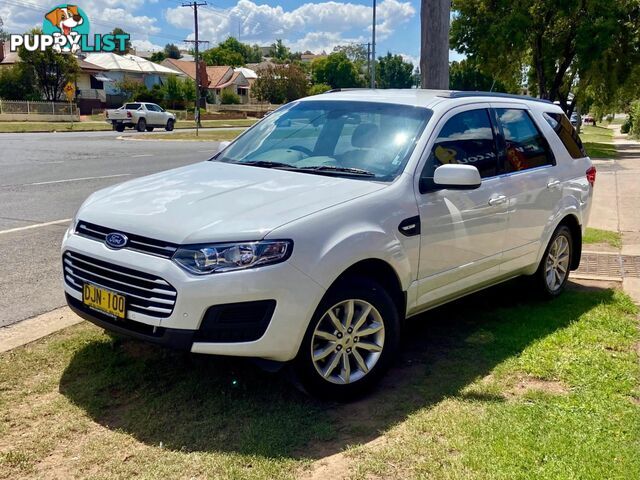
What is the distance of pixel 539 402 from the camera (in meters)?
3.91

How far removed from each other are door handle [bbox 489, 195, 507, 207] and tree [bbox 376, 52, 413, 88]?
4260 inches

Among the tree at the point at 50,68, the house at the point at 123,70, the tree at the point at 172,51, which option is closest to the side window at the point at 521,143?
the tree at the point at 50,68

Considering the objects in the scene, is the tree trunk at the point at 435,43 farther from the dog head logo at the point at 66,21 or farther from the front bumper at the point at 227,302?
the dog head logo at the point at 66,21

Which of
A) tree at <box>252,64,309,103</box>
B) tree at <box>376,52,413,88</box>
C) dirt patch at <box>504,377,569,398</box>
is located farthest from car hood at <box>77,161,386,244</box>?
tree at <box>376,52,413,88</box>

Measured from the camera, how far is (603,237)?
29.4 feet

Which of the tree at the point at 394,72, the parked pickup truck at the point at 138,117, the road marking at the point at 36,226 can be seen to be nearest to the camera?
the road marking at the point at 36,226

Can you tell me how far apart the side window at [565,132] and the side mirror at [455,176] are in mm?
2098

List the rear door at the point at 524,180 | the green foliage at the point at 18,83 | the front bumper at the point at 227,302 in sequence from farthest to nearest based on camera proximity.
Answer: the green foliage at the point at 18,83
the rear door at the point at 524,180
the front bumper at the point at 227,302

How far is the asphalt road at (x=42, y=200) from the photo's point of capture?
18.6 feet

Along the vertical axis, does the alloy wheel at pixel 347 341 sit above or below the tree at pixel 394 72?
below

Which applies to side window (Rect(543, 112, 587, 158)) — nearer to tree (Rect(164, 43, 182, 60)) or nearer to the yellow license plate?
the yellow license plate

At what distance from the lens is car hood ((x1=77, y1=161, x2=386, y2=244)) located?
3475 mm

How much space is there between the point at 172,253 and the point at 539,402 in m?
2.30

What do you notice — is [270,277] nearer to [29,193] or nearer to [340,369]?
[340,369]
